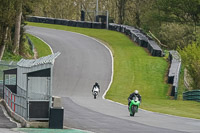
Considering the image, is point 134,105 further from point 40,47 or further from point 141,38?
point 141,38

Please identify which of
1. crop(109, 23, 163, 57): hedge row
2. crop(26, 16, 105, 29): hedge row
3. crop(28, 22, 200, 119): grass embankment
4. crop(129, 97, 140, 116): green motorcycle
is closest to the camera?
crop(129, 97, 140, 116): green motorcycle

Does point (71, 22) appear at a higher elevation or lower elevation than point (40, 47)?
higher

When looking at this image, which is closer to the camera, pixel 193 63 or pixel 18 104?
pixel 18 104

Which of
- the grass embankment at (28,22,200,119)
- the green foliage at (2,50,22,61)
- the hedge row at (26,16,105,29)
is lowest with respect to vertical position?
the grass embankment at (28,22,200,119)

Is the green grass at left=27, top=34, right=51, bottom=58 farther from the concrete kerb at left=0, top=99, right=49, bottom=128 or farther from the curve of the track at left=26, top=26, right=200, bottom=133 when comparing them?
the concrete kerb at left=0, top=99, right=49, bottom=128

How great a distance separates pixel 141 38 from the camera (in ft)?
206

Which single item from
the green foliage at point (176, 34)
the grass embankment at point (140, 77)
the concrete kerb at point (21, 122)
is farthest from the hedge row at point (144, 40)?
the concrete kerb at point (21, 122)

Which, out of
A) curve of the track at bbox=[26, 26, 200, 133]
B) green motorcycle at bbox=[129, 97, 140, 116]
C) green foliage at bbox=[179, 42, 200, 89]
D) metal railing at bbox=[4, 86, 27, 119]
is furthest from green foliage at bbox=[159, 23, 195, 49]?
metal railing at bbox=[4, 86, 27, 119]

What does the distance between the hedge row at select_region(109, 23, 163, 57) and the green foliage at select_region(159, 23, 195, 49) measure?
5.54 metres

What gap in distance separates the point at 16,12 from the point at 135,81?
512 inches

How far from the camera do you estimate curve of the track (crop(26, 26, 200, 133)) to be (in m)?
22.2

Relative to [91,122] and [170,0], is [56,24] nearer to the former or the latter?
[170,0]

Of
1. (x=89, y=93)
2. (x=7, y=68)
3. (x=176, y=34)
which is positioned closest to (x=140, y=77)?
(x=89, y=93)

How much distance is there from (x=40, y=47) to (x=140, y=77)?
1522 cm
